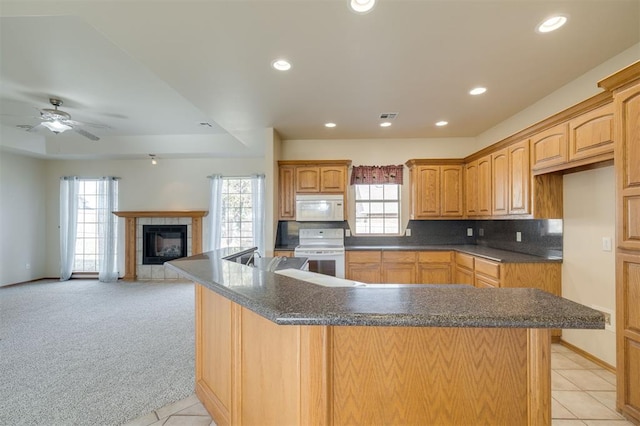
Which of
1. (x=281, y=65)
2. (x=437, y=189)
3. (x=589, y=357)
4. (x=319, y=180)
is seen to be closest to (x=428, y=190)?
(x=437, y=189)

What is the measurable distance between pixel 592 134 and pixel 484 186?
1.68 meters

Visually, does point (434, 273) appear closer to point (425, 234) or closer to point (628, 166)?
point (425, 234)

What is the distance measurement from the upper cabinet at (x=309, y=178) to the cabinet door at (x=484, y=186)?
1.95 m

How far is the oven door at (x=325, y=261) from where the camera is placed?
4281 mm

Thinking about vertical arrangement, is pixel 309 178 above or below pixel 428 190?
→ above

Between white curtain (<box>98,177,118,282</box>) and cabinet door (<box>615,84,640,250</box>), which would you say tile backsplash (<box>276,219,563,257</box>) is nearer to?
cabinet door (<box>615,84,640,250</box>)

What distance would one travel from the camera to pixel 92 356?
2758 mm

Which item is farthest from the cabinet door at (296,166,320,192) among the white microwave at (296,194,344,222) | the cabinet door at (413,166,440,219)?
the cabinet door at (413,166,440,219)

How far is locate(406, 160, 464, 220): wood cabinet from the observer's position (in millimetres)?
4559

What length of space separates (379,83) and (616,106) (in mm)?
1812

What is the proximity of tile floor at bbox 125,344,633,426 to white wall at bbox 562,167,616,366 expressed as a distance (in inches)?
11.1

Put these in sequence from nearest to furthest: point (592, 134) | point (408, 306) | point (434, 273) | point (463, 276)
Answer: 1. point (408, 306)
2. point (592, 134)
3. point (463, 276)
4. point (434, 273)

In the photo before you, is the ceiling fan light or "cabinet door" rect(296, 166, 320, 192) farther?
"cabinet door" rect(296, 166, 320, 192)

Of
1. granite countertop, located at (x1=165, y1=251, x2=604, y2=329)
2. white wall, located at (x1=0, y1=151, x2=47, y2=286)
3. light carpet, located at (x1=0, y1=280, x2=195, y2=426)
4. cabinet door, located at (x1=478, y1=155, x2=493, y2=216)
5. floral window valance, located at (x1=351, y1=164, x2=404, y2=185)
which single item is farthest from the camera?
white wall, located at (x1=0, y1=151, x2=47, y2=286)
